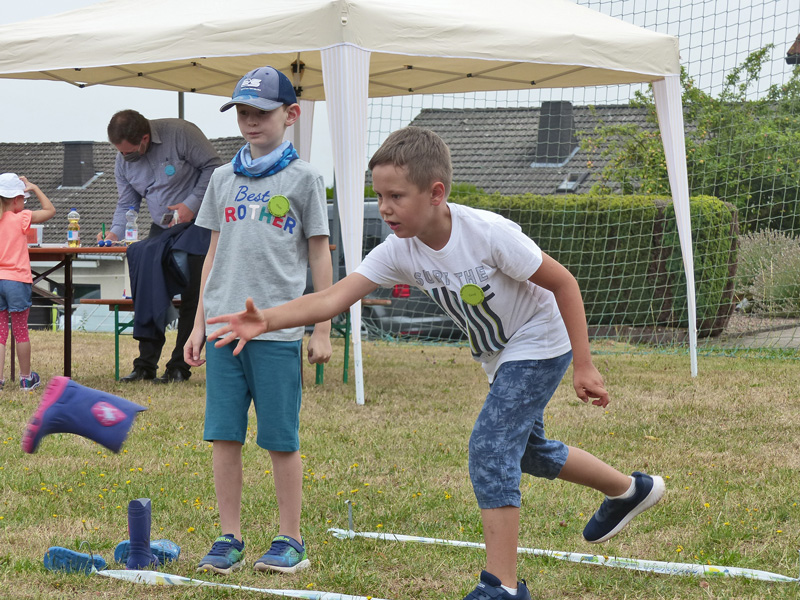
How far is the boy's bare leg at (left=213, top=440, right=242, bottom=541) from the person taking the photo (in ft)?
9.57

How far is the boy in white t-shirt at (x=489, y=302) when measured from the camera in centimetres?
240

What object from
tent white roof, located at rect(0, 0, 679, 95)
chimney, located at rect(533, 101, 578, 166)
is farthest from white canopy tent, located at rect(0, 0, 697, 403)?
chimney, located at rect(533, 101, 578, 166)

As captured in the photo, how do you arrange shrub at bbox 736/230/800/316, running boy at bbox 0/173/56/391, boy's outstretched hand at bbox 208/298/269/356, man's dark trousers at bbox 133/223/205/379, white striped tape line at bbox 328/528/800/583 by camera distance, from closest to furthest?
boy's outstretched hand at bbox 208/298/269/356
white striped tape line at bbox 328/528/800/583
running boy at bbox 0/173/56/391
man's dark trousers at bbox 133/223/205/379
shrub at bbox 736/230/800/316

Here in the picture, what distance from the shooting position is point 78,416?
246 centimetres

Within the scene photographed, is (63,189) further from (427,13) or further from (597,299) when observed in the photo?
(427,13)

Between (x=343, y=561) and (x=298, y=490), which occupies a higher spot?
(x=298, y=490)

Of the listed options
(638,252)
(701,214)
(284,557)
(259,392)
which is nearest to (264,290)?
(259,392)

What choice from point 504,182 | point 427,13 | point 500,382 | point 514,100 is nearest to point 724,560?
point 500,382

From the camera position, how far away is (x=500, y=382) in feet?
8.39

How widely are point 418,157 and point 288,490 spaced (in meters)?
1.15

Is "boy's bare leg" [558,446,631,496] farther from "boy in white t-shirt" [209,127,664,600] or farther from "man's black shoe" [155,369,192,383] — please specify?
"man's black shoe" [155,369,192,383]

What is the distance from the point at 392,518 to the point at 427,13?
371 centimetres

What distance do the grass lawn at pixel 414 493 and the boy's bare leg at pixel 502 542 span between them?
0.32 meters

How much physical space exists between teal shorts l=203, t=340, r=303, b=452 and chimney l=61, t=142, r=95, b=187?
2590 cm
